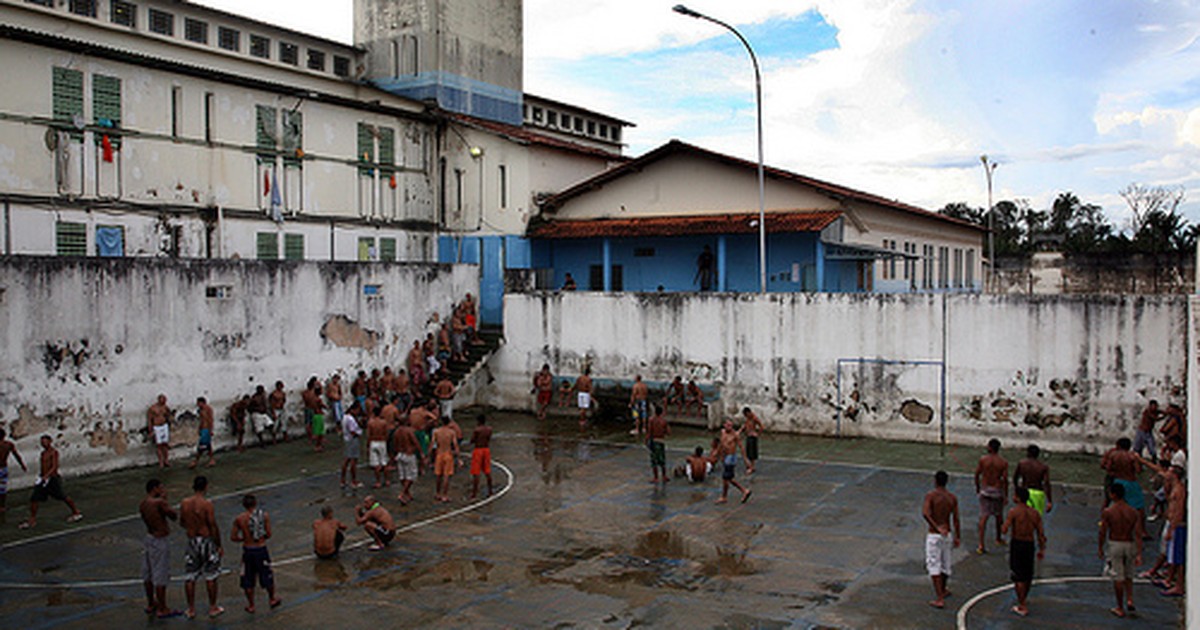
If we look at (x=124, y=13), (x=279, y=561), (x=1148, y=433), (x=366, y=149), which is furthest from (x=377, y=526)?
(x=124, y=13)

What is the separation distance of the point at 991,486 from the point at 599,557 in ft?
19.7

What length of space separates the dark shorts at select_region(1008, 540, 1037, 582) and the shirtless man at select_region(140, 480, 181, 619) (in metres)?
10.2

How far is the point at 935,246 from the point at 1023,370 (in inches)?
768

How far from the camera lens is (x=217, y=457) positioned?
72.7 ft

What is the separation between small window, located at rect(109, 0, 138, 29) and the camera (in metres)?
30.7

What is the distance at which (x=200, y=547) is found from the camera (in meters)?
11.9

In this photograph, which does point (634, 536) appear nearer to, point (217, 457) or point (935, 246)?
point (217, 457)

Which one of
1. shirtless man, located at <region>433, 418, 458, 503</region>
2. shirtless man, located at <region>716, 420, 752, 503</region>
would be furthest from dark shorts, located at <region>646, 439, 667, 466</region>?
shirtless man, located at <region>433, 418, 458, 503</region>

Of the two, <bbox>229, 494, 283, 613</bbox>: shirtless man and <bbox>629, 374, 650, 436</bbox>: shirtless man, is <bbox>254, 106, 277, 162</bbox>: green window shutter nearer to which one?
<bbox>629, 374, 650, 436</bbox>: shirtless man

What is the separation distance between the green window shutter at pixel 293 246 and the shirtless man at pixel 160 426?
29.0ft

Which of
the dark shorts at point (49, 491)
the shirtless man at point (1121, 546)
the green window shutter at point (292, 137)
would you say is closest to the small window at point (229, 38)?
the green window shutter at point (292, 137)

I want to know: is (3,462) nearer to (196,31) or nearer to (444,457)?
(444,457)

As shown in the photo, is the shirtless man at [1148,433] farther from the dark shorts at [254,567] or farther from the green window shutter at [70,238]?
the green window shutter at [70,238]

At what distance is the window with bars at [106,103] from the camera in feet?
79.7
